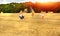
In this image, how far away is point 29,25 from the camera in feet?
4.75

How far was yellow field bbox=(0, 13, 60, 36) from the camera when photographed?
1.39 m

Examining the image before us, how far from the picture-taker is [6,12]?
4.94 ft

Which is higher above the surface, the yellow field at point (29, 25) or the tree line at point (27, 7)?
the tree line at point (27, 7)

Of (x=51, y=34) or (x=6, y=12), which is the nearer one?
(x=51, y=34)

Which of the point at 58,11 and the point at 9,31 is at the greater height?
the point at 58,11

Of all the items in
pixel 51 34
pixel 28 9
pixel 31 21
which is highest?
pixel 28 9

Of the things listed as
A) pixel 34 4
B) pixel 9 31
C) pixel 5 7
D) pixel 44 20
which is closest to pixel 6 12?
pixel 5 7

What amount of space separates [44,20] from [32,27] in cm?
14

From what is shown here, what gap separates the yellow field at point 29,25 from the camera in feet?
4.56

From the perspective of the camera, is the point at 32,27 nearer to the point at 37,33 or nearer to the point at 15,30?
the point at 37,33

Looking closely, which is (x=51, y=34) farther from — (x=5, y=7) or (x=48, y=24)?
(x=5, y=7)

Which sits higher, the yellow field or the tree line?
the tree line

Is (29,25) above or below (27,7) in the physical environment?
below

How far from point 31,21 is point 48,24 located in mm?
181
